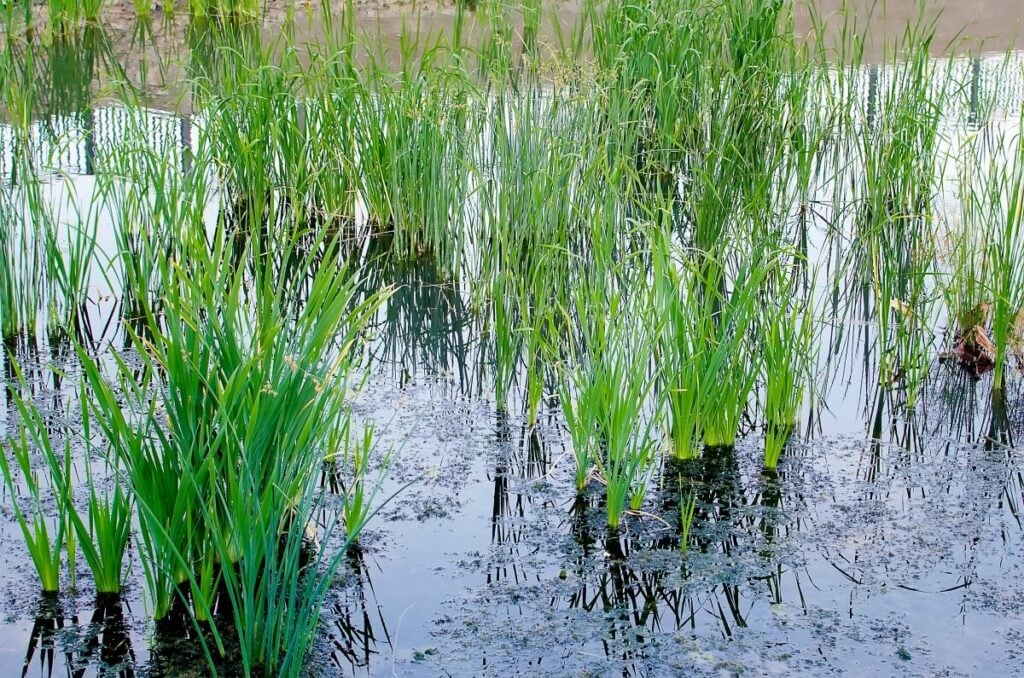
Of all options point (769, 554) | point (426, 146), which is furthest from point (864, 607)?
point (426, 146)

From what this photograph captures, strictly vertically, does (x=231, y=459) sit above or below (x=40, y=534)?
above

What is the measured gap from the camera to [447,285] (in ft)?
14.8

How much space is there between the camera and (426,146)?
4.55 meters

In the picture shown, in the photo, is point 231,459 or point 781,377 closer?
point 231,459

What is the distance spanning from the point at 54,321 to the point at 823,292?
270 centimetres

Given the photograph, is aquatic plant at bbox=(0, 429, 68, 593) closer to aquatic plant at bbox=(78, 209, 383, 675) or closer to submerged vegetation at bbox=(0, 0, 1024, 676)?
submerged vegetation at bbox=(0, 0, 1024, 676)

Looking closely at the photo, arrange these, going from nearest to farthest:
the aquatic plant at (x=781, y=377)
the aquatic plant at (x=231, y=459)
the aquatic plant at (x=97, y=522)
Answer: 1. the aquatic plant at (x=231, y=459)
2. the aquatic plant at (x=97, y=522)
3. the aquatic plant at (x=781, y=377)

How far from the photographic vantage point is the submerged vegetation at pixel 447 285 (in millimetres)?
2430

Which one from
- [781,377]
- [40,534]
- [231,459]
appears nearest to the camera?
[231,459]

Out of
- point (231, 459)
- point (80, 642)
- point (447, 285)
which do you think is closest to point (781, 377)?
point (231, 459)

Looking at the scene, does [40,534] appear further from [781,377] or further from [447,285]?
[447,285]

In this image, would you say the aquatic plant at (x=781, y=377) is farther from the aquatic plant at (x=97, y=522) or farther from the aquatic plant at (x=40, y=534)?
the aquatic plant at (x=40, y=534)

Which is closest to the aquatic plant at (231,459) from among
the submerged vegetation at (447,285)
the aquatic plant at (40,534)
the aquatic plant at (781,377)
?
the submerged vegetation at (447,285)

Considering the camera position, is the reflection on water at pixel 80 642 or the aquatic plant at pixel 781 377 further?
the aquatic plant at pixel 781 377
